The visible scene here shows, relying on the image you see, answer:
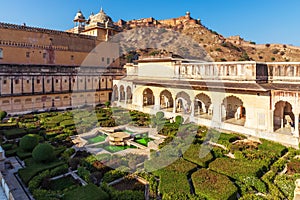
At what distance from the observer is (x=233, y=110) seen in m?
23.2

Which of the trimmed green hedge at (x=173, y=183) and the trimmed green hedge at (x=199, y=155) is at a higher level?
the trimmed green hedge at (x=199, y=155)

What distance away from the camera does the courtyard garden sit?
9.50 meters

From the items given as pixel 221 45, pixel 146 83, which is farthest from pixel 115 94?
pixel 221 45

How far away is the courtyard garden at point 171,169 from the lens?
950 cm

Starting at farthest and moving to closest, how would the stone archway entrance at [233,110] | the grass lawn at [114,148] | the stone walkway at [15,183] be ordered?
the stone archway entrance at [233,110] → the grass lawn at [114,148] → the stone walkway at [15,183]

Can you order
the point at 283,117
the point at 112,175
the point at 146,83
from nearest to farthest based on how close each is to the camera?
the point at 112,175, the point at 283,117, the point at 146,83

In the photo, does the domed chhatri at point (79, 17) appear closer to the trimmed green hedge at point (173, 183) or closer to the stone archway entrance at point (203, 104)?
the stone archway entrance at point (203, 104)

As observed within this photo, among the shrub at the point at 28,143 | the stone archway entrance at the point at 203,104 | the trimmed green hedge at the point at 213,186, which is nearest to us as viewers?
the trimmed green hedge at the point at 213,186

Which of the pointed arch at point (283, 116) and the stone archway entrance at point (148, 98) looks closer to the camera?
the pointed arch at point (283, 116)

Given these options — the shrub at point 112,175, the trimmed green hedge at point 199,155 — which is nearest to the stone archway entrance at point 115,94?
the trimmed green hedge at point 199,155

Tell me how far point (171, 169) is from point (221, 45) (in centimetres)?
7665

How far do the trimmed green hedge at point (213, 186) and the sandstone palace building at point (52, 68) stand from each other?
23.4 meters

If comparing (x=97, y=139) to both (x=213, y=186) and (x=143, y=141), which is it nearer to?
(x=143, y=141)

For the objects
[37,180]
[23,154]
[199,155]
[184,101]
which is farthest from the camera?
[184,101]
